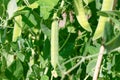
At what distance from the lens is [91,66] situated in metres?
0.93

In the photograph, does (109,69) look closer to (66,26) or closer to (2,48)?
(66,26)

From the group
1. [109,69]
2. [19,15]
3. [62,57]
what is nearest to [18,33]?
[19,15]

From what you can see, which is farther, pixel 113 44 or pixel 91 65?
pixel 91 65

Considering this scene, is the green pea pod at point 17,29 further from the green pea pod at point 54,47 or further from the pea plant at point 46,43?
the green pea pod at point 54,47

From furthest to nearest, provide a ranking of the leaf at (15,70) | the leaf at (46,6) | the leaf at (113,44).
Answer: the leaf at (15,70), the leaf at (46,6), the leaf at (113,44)

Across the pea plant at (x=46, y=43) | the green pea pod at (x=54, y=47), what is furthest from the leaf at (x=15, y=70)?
the green pea pod at (x=54, y=47)

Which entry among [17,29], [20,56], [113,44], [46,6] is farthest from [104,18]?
[20,56]

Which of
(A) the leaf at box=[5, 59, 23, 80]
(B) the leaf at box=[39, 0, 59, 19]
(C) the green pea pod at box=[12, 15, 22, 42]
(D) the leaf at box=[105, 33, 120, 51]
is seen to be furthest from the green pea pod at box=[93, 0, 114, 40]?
(A) the leaf at box=[5, 59, 23, 80]

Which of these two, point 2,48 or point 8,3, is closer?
point 8,3

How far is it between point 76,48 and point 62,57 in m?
0.11

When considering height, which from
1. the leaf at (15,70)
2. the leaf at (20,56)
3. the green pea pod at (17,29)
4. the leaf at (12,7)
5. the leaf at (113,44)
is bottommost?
the leaf at (15,70)

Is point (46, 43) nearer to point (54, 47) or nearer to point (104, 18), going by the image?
point (54, 47)

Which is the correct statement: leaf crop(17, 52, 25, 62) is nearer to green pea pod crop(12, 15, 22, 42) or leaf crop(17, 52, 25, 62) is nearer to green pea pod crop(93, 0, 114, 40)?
green pea pod crop(12, 15, 22, 42)

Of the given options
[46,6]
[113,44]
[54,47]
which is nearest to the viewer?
[113,44]
